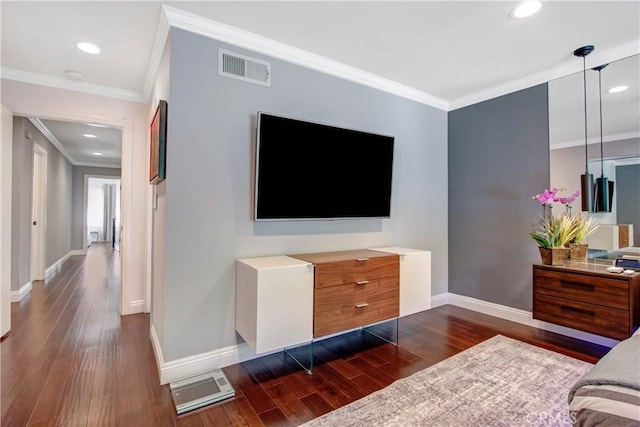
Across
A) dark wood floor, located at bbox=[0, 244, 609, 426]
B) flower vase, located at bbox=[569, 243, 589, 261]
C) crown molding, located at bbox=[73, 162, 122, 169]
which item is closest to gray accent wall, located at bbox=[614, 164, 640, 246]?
flower vase, located at bbox=[569, 243, 589, 261]

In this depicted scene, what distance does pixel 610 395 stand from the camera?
3.15 ft

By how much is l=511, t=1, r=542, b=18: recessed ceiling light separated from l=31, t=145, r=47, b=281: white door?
612 centimetres

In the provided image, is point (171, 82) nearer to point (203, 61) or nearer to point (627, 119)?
point (203, 61)

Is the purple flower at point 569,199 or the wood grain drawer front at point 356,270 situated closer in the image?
the wood grain drawer front at point 356,270

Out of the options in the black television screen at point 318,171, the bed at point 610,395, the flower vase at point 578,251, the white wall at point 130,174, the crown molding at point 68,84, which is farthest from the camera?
the white wall at point 130,174

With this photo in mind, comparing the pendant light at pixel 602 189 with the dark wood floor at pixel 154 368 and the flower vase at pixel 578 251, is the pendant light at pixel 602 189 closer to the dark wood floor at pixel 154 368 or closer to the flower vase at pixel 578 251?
the flower vase at pixel 578 251

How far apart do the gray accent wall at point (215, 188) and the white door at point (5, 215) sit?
5.49ft

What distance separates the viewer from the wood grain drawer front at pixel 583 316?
2285 mm

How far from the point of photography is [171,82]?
2.12 metres

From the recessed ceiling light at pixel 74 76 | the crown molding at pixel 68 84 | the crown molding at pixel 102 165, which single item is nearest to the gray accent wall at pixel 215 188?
the recessed ceiling light at pixel 74 76

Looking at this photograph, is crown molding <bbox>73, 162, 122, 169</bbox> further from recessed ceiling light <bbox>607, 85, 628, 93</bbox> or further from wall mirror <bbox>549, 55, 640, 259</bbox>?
recessed ceiling light <bbox>607, 85, 628, 93</bbox>

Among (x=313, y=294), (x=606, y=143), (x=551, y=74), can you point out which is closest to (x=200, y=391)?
(x=313, y=294)

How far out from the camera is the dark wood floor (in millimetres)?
1767

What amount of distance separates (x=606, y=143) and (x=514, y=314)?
6.09ft
